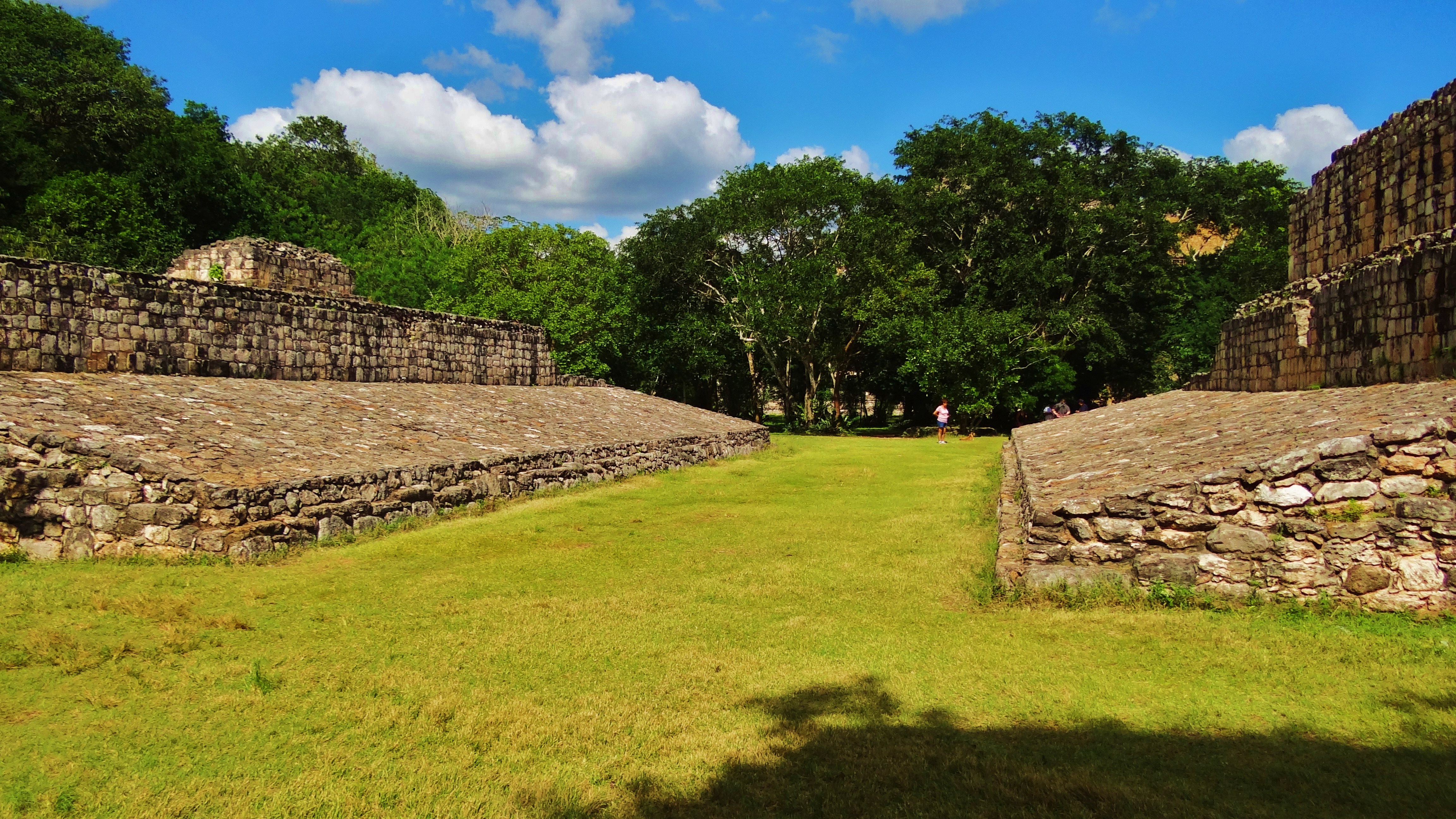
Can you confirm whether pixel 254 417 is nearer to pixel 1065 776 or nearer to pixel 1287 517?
pixel 1065 776

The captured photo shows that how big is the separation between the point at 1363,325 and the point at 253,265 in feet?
62.6

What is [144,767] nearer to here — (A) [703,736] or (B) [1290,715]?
(A) [703,736]

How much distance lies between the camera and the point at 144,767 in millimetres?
3271

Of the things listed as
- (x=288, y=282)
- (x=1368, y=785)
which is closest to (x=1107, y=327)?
(x=288, y=282)

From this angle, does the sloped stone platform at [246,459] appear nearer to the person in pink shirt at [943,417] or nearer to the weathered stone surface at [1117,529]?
the weathered stone surface at [1117,529]

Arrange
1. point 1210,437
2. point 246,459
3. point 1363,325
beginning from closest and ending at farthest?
point 1210,437
point 246,459
point 1363,325

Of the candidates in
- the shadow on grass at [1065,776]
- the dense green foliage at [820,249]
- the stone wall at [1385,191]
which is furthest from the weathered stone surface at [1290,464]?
the dense green foliage at [820,249]

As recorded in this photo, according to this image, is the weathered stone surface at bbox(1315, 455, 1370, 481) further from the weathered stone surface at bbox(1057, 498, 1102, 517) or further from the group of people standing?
the group of people standing

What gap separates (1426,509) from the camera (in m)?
4.86

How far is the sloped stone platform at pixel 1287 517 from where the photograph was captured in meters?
4.92

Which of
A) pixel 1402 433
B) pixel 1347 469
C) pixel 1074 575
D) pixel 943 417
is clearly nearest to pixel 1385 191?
pixel 1402 433

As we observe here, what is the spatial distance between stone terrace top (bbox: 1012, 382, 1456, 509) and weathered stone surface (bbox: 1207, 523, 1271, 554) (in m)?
0.44

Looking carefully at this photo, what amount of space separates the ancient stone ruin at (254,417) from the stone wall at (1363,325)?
11116 millimetres

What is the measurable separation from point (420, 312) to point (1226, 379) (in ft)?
57.9
